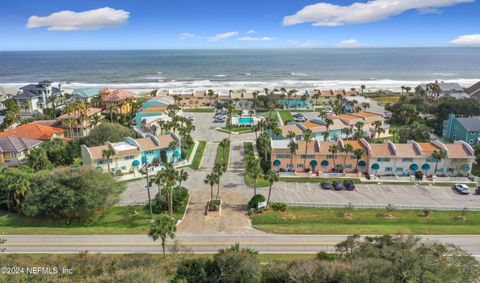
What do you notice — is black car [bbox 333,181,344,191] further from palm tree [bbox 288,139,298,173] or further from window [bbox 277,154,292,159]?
window [bbox 277,154,292,159]

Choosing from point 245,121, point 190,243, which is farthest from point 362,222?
point 245,121

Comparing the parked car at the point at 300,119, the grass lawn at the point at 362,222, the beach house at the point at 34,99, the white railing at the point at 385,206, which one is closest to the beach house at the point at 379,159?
the white railing at the point at 385,206

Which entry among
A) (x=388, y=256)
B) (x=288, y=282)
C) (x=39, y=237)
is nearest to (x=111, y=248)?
(x=39, y=237)

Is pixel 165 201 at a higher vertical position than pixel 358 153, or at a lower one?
lower

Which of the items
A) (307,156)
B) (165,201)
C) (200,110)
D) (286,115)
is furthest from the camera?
(200,110)

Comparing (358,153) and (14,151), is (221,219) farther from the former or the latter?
(14,151)

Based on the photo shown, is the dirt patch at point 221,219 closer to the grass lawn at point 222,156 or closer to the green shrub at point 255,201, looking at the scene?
the green shrub at point 255,201
